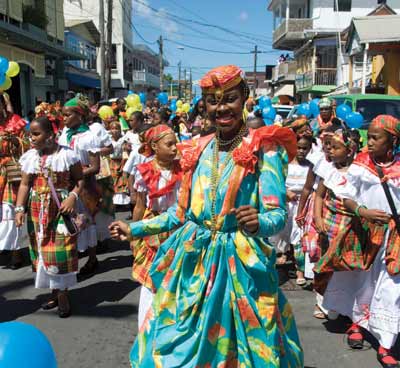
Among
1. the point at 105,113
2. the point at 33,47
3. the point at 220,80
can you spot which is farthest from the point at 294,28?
the point at 220,80

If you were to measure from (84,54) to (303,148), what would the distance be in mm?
31330

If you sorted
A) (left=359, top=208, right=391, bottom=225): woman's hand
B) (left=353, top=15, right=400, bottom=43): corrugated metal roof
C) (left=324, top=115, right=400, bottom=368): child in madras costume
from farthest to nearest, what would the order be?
(left=353, top=15, right=400, bottom=43): corrugated metal roof → (left=324, top=115, right=400, bottom=368): child in madras costume → (left=359, top=208, right=391, bottom=225): woman's hand

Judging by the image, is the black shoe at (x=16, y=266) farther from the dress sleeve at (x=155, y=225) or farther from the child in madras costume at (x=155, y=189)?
Result: the dress sleeve at (x=155, y=225)

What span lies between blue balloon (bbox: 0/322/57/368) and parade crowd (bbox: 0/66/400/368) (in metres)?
0.99

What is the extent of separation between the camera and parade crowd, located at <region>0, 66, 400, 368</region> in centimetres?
240

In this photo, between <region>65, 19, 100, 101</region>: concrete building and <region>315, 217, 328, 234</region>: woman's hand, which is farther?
<region>65, 19, 100, 101</region>: concrete building

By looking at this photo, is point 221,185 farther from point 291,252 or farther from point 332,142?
point 291,252

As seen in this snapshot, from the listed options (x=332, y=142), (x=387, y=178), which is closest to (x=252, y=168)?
(x=387, y=178)

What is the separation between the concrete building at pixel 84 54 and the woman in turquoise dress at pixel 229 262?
28137 mm

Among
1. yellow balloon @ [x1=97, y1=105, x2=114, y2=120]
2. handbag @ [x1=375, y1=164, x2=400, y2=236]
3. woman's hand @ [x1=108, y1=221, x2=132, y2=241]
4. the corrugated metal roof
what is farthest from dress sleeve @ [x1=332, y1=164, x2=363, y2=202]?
the corrugated metal roof

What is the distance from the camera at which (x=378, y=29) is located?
631 inches

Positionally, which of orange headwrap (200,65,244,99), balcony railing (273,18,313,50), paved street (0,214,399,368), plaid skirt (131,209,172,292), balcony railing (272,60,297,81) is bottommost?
paved street (0,214,399,368)

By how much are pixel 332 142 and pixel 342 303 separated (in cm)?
138

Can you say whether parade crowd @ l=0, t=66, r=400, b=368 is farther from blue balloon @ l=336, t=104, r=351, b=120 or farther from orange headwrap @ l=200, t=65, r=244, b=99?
blue balloon @ l=336, t=104, r=351, b=120
